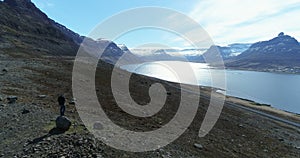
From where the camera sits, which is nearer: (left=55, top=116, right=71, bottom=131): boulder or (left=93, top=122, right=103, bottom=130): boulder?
(left=55, top=116, right=71, bottom=131): boulder

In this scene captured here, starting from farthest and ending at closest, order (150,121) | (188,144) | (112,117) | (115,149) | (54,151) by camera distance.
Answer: (150,121)
(112,117)
(188,144)
(115,149)
(54,151)

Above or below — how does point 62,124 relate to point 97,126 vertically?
above

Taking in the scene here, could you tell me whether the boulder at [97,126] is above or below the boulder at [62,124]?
below

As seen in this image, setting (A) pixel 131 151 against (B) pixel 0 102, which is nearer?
(A) pixel 131 151

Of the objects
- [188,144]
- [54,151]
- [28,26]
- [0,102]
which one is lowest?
[188,144]

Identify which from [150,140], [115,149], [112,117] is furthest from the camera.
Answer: [112,117]

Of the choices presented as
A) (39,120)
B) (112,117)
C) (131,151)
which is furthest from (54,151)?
(112,117)

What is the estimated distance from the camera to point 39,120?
71.0ft

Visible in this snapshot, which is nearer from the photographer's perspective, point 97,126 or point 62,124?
point 62,124

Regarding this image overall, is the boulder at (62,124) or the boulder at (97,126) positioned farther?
the boulder at (97,126)

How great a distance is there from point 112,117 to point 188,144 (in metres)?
8.44

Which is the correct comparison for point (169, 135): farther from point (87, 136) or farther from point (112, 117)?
point (87, 136)

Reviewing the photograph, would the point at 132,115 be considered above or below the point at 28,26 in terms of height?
below

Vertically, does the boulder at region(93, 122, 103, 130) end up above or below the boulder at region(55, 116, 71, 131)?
below
